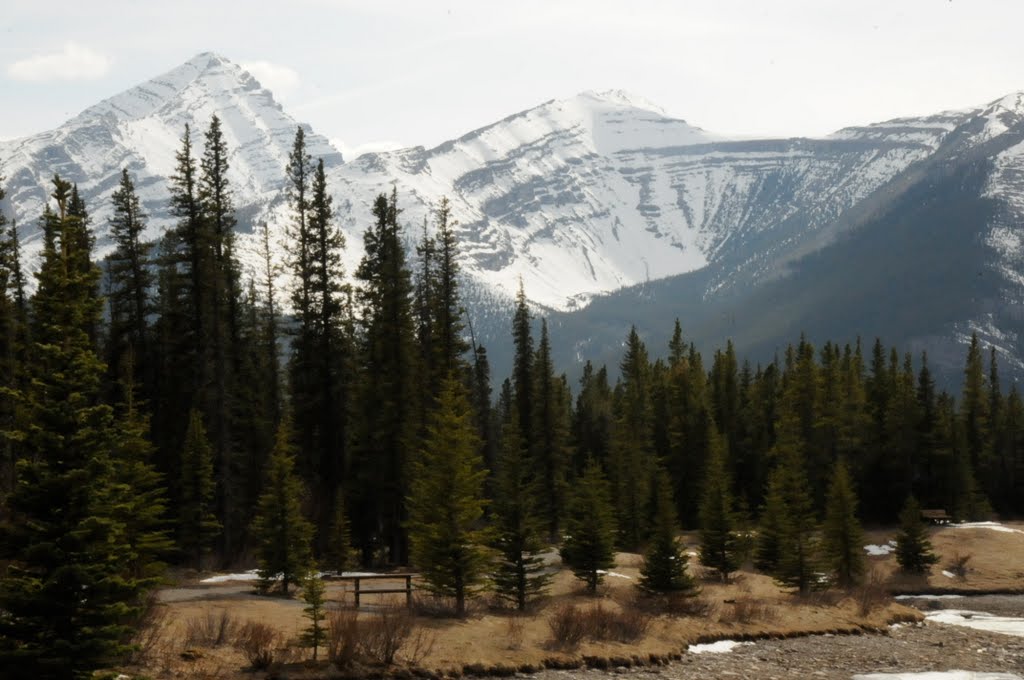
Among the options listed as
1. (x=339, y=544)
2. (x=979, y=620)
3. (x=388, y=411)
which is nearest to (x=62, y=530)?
(x=339, y=544)

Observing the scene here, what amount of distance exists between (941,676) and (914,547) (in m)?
39.5

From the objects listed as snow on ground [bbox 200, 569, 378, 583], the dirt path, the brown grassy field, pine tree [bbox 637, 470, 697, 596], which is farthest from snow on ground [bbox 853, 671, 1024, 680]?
snow on ground [bbox 200, 569, 378, 583]

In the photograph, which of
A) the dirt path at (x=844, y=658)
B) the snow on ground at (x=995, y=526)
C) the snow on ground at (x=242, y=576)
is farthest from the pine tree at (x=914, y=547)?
the snow on ground at (x=242, y=576)

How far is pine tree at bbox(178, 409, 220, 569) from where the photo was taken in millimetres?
47750

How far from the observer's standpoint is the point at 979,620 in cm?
5153

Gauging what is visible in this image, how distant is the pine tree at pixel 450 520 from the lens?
37.5 meters

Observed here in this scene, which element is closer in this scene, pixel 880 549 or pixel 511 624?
pixel 511 624

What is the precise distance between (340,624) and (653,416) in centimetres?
7505

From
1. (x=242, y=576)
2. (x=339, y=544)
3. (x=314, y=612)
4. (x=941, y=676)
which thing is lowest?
(x=941, y=676)

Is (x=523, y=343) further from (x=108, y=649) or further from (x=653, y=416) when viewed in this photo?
(x=108, y=649)

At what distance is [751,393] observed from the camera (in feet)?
366

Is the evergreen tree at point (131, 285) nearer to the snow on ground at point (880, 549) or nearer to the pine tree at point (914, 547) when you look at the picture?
the pine tree at point (914, 547)

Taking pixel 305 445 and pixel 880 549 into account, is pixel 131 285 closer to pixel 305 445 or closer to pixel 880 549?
pixel 305 445

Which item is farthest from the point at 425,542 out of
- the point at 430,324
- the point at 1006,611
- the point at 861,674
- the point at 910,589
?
the point at 910,589
